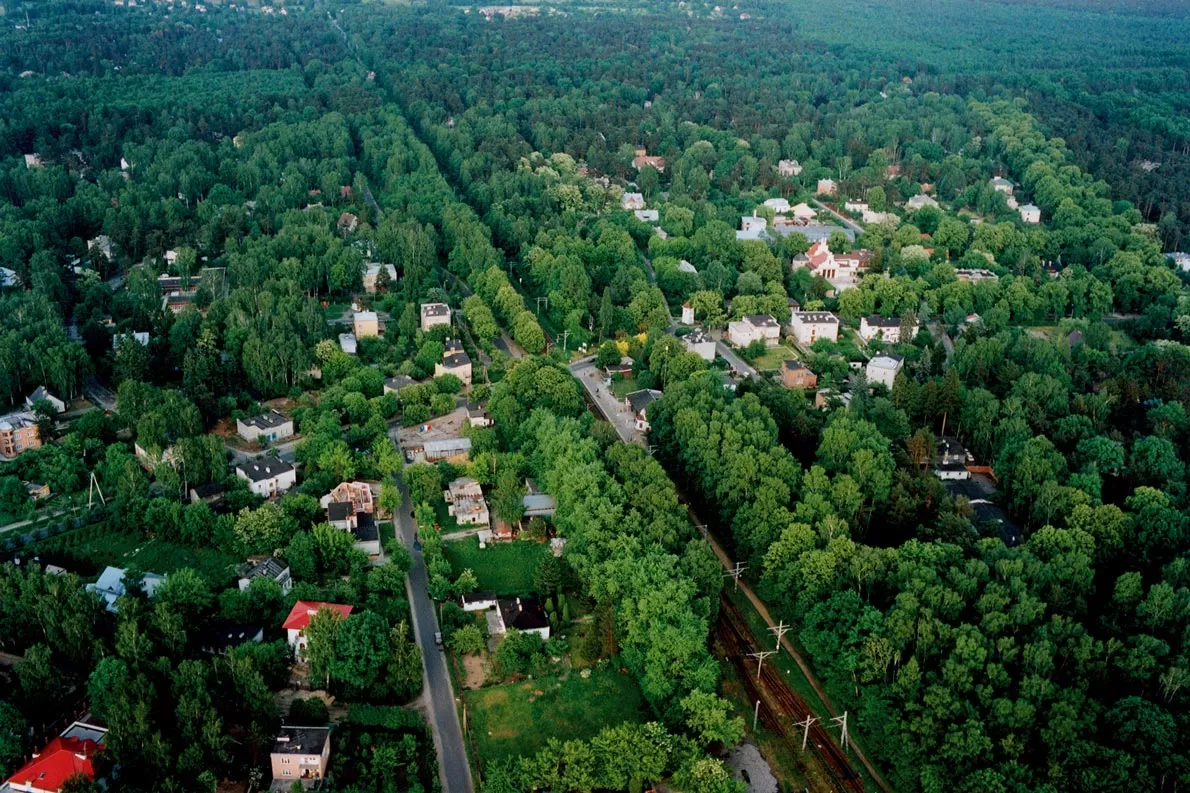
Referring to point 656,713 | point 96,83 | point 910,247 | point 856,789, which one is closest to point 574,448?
point 656,713

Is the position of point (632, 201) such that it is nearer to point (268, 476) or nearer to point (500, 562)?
point (268, 476)

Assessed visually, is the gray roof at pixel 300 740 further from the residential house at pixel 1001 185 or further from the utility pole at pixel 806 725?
the residential house at pixel 1001 185

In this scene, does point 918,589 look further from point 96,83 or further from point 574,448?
point 96,83

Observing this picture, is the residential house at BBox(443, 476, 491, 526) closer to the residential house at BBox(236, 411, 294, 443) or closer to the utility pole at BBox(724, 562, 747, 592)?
the residential house at BBox(236, 411, 294, 443)

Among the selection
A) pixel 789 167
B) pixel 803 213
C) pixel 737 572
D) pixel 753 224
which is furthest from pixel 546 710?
pixel 789 167

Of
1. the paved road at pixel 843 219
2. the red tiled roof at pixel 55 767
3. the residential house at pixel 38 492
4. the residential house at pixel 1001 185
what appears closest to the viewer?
the red tiled roof at pixel 55 767

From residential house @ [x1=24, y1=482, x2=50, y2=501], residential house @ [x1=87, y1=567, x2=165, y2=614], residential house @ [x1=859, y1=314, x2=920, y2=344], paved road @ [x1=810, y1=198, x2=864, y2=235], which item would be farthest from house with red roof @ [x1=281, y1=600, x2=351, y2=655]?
paved road @ [x1=810, y1=198, x2=864, y2=235]

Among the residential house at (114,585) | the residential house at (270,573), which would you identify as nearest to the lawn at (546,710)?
the residential house at (270,573)
